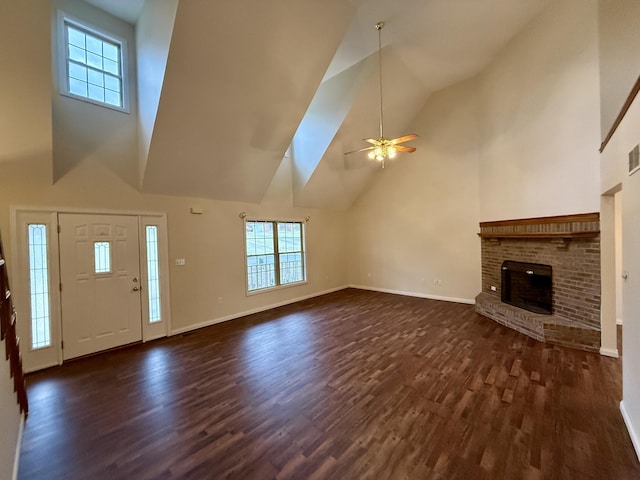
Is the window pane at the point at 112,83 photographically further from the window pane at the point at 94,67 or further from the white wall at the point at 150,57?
the white wall at the point at 150,57

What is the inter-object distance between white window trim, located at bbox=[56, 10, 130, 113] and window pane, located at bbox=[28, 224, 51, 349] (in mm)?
1804

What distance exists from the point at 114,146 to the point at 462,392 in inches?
212

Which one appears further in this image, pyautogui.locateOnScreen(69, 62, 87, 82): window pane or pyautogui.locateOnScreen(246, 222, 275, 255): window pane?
pyautogui.locateOnScreen(246, 222, 275, 255): window pane

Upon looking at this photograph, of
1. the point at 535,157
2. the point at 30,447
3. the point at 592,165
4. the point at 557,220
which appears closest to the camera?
the point at 30,447

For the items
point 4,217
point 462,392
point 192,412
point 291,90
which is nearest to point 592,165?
point 462,392

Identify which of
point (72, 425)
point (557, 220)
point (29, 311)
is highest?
point (557, 220)

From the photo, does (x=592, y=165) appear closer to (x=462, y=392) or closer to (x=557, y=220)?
(x=557, y=220)

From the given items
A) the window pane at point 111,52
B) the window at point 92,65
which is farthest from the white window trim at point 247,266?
the window pane at point 111,52

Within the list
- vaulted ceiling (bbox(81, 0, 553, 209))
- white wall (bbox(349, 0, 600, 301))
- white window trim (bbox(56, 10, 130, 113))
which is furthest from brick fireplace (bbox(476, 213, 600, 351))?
white window trim (bbox(56, 10, 130, 113))

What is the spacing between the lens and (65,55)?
11.5 feet

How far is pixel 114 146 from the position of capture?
12.9 feet

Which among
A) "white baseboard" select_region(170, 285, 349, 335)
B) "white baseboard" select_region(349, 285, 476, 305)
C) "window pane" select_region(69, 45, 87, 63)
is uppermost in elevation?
"window pane" select_region(69, 45, 87, 63)

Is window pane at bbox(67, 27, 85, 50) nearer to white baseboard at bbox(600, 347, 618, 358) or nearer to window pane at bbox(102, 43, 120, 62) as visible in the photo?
window pane at bbox(102, 43, 120, 62)

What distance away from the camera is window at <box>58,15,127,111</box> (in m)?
3.53
